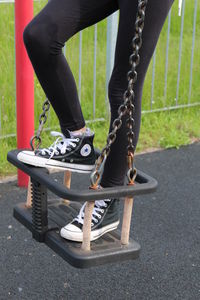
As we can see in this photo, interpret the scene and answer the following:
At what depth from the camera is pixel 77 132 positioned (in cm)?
260

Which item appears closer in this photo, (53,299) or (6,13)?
(53,299)

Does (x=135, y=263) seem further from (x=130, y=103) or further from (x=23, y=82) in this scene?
(x=23, y=82)

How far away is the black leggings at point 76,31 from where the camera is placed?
230 centimetres

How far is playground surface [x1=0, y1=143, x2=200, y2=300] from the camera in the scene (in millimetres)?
3031

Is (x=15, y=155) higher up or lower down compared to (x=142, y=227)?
higher up

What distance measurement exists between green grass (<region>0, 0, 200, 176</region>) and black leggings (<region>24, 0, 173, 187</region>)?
216 centimetres

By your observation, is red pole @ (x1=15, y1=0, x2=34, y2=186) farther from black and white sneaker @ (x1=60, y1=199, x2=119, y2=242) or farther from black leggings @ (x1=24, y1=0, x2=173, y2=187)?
black and white sneaker @ (x1=60, y1=199, x2=119, y2=242)

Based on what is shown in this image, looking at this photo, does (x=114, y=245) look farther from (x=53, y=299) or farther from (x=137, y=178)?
(x=53, y=299)

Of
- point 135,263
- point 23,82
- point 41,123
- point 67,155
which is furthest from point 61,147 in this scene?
point 23,82

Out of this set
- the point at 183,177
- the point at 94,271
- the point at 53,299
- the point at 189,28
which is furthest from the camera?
the point at 189,28

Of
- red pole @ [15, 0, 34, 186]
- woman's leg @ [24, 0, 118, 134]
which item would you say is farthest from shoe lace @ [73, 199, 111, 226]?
red pole @ [15, 0, 34, 186]

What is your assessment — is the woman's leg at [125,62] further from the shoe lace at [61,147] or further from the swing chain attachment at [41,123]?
the swing chain attachment at [41,123]

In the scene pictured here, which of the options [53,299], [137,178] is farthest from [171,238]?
[137,178]

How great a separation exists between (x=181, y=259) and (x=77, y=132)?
3.91 ft
